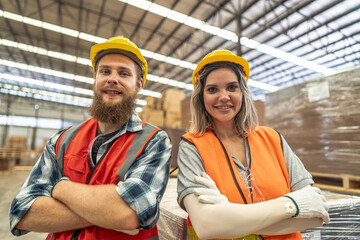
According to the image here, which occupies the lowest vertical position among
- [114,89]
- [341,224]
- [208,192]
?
[341,224]

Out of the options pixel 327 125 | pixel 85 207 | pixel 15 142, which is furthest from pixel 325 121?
pixel 15 142

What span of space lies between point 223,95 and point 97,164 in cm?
108

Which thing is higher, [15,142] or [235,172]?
[15,142]

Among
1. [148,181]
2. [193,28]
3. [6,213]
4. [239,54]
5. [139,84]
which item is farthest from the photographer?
→ [193,28]

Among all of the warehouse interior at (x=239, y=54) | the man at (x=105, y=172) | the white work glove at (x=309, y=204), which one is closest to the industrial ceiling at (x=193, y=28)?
the warehouse interior at (x=239, y=54)

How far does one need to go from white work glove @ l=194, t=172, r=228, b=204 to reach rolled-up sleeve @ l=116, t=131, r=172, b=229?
28 centimetres

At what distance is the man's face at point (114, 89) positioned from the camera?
1.70m

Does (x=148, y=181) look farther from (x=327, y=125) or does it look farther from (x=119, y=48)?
(x=327, y=125)

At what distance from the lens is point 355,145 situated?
2.80 meters

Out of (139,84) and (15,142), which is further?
(15,142)

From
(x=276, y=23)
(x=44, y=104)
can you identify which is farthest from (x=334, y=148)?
(x=44, y=104)

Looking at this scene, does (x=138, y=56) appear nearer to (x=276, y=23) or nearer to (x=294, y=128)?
(x=294, y=128)

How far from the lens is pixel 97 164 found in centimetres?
150

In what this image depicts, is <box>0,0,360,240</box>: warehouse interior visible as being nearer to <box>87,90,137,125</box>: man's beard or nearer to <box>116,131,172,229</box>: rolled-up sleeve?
<box>87,90,137,125</box>: man's beard
